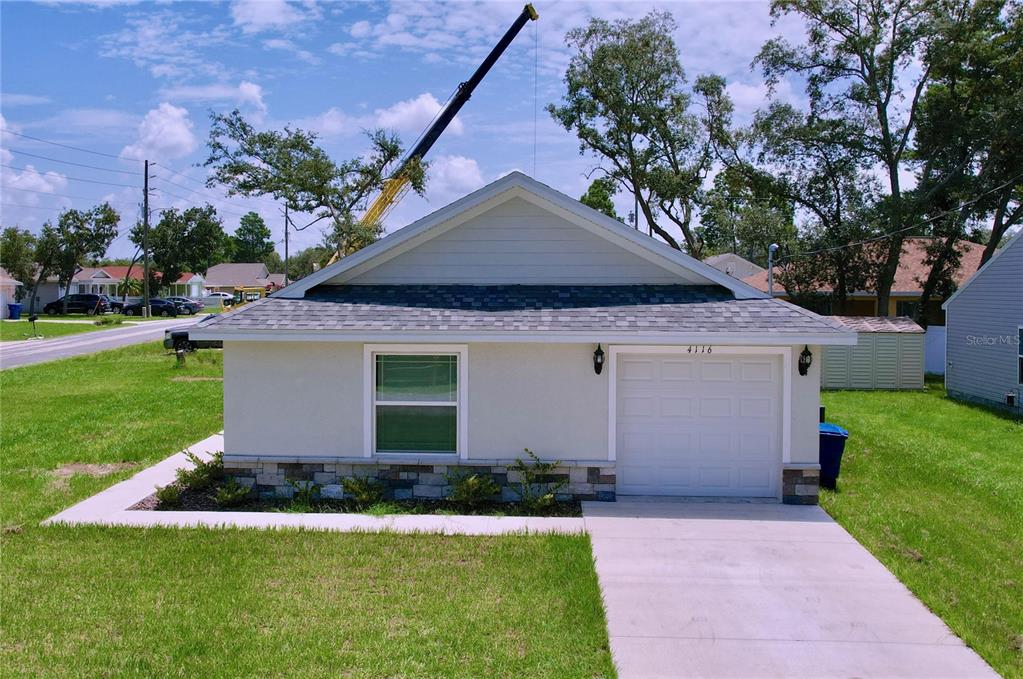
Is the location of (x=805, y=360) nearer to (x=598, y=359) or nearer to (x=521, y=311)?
(x=598, y=359)

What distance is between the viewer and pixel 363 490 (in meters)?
9.45

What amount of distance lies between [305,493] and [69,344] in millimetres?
28463

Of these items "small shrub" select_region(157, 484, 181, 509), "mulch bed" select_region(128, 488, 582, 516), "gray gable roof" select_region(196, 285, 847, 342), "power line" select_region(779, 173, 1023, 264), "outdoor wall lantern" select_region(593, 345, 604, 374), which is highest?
"power line" select_region(779, 173, 1023, 264)

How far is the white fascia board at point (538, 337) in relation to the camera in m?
9.16

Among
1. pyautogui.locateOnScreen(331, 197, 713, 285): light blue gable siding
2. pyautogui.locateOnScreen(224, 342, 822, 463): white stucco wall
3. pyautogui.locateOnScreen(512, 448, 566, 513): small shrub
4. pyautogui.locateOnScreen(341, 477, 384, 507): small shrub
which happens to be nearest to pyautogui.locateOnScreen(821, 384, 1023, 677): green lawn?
pyautogui.locateOnScreen(224, 342, 822, 463): white stucco wall

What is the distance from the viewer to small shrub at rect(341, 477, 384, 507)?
9.40 metres

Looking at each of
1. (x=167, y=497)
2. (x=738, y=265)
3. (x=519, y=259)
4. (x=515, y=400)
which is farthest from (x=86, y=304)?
(x=515, y=400)

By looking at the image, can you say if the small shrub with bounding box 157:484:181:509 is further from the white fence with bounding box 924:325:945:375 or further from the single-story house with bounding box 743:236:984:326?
the single-story house with bounding box 743:236:984:326

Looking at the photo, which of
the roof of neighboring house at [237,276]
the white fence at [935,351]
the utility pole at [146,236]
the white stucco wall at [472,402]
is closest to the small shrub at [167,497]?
the white stucco wall at [472,402]

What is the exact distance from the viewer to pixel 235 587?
661 centimetres

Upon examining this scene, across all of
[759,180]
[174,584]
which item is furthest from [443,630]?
[759,180]

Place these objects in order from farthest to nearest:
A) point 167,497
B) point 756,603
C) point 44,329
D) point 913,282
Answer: point 44,329
point 913,282
point 167,497
point 756,603

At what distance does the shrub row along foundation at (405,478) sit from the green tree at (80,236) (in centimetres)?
5558

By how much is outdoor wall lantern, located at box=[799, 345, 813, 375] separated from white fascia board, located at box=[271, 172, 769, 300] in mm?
1505
